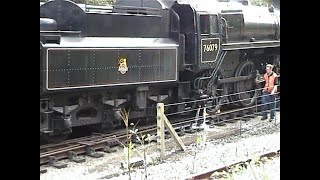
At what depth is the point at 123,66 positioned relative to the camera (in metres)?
4.72

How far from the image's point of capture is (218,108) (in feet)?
19.4

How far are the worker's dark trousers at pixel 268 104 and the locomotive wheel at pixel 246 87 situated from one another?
0.46 metres

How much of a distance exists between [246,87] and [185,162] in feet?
10.6

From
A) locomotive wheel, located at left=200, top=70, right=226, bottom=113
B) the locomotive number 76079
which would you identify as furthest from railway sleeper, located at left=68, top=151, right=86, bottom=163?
the locomotive number 76079

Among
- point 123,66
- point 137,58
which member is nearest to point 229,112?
point 137,58

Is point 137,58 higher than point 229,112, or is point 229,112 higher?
point 137,58

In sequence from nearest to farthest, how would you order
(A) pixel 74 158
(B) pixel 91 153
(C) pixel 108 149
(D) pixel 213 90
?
(A) pixel 74 158, (B) pixel 91 153, (C) pixel 108 149, (D) pixel 213 90

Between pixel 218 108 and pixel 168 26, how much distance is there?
3.84 feet

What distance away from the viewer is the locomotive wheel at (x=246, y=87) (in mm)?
6578

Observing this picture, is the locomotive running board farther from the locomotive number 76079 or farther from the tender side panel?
the tender side panel

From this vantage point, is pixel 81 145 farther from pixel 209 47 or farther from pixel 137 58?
pixel 209 47

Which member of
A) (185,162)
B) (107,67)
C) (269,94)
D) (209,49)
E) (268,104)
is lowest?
(185,162)

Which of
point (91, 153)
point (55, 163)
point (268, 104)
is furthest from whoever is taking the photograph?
point (268, 104)
